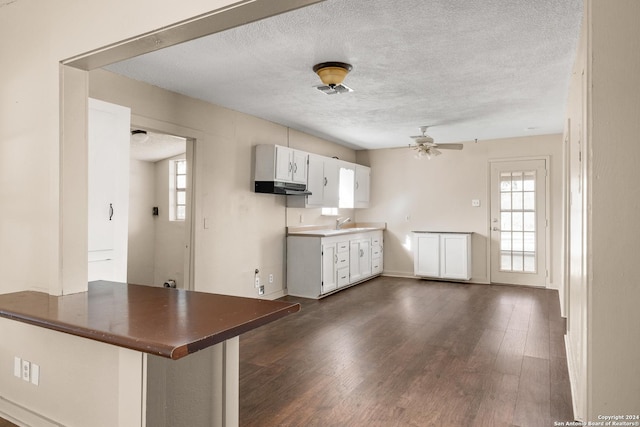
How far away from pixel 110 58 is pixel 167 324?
1.46m

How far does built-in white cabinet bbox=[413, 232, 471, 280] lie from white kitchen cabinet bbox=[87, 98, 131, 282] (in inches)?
206

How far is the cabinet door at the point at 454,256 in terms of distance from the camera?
22.6ft

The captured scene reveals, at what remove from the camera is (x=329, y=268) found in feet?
19.6

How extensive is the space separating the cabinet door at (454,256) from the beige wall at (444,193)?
330 millimetres

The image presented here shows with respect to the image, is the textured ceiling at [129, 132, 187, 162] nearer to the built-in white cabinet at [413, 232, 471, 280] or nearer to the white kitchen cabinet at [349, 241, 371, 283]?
the white kitchen cabinet at [349, 241, 371, 283]

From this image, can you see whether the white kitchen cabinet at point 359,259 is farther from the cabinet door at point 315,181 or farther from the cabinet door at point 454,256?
the cabinet door at point 454,256

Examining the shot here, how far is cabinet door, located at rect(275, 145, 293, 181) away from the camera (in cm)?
530

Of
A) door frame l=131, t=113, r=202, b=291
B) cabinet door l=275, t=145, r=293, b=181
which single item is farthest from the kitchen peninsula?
cabinet door l=275, t=145, r=293, b=181

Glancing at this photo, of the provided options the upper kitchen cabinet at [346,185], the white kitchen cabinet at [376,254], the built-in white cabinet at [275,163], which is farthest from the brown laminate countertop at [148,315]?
the white kitchen cabinet at [376,254]

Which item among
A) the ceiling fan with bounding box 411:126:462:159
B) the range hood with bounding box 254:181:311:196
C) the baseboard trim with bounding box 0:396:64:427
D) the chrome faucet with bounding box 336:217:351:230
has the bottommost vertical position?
the baseboard trim with bounding box 0:396:64:427

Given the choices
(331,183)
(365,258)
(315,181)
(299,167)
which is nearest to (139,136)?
(299,167)

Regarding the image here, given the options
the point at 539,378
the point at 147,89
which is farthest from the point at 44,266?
the point at 539,378

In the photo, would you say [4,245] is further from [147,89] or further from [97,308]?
[147,89]

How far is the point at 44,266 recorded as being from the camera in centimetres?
232
